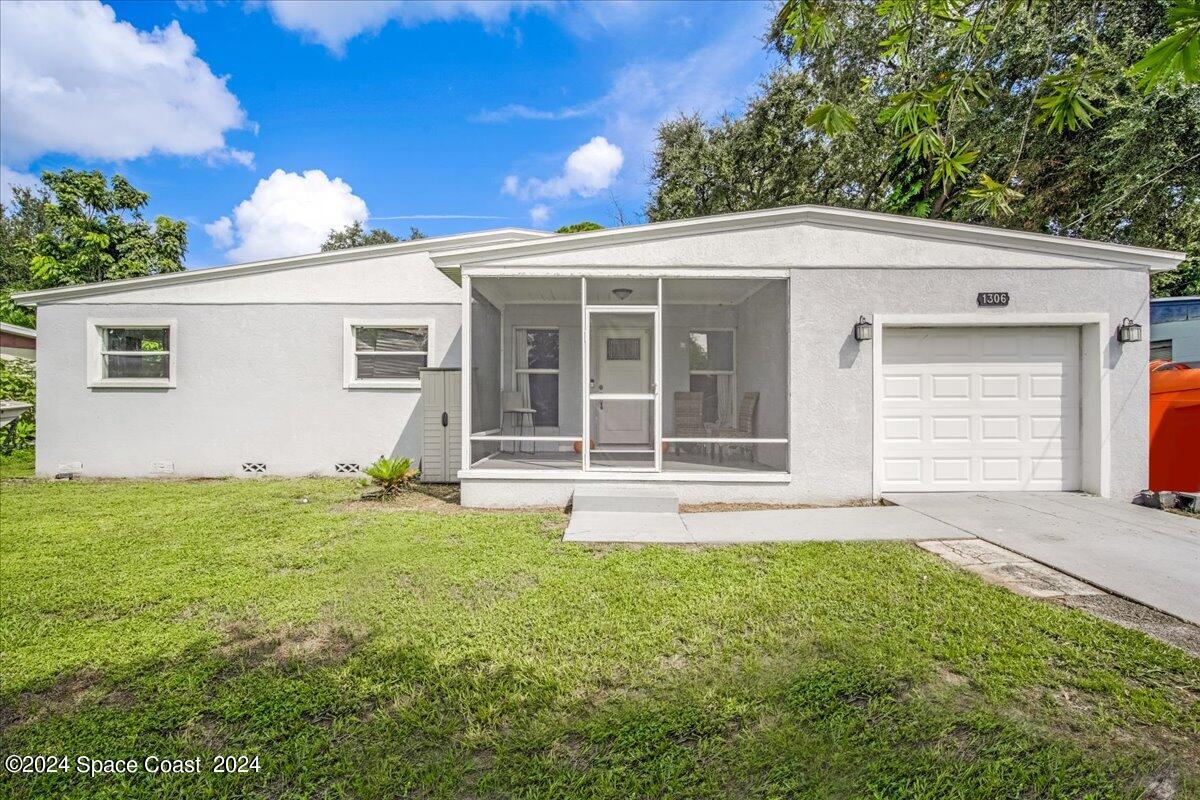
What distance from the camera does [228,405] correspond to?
9156mm

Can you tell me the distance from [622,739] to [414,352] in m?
8.12

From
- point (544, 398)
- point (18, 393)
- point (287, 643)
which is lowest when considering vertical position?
point (287, 643)

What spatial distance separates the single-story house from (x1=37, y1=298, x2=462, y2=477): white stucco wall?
5 centimetres

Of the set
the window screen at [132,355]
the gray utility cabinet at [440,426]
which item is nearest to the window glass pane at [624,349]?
the gray utility cabinet at [440,426]

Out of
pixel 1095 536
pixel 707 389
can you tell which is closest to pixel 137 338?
pixel 707 389

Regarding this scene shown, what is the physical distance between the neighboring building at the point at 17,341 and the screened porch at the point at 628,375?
12.7m

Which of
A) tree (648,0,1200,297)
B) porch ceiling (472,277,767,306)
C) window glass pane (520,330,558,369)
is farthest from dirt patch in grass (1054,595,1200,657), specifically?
window glass pane (520,330,558,369)

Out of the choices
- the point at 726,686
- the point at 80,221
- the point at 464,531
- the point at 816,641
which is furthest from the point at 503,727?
the point at 80,221

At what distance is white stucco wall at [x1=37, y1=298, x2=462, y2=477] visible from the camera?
909 cm

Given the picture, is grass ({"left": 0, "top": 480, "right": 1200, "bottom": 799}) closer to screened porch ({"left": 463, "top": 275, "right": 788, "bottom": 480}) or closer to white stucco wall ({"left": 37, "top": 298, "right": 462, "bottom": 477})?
screened porch ({"left": 463, "top": 275, "right": 788, "bottom": 480})

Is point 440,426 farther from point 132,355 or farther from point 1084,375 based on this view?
point 1084,375

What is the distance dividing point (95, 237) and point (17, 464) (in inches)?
407

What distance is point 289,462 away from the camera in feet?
30.0

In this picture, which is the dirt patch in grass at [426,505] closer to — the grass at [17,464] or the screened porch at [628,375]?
the screened porch at [628,375]
